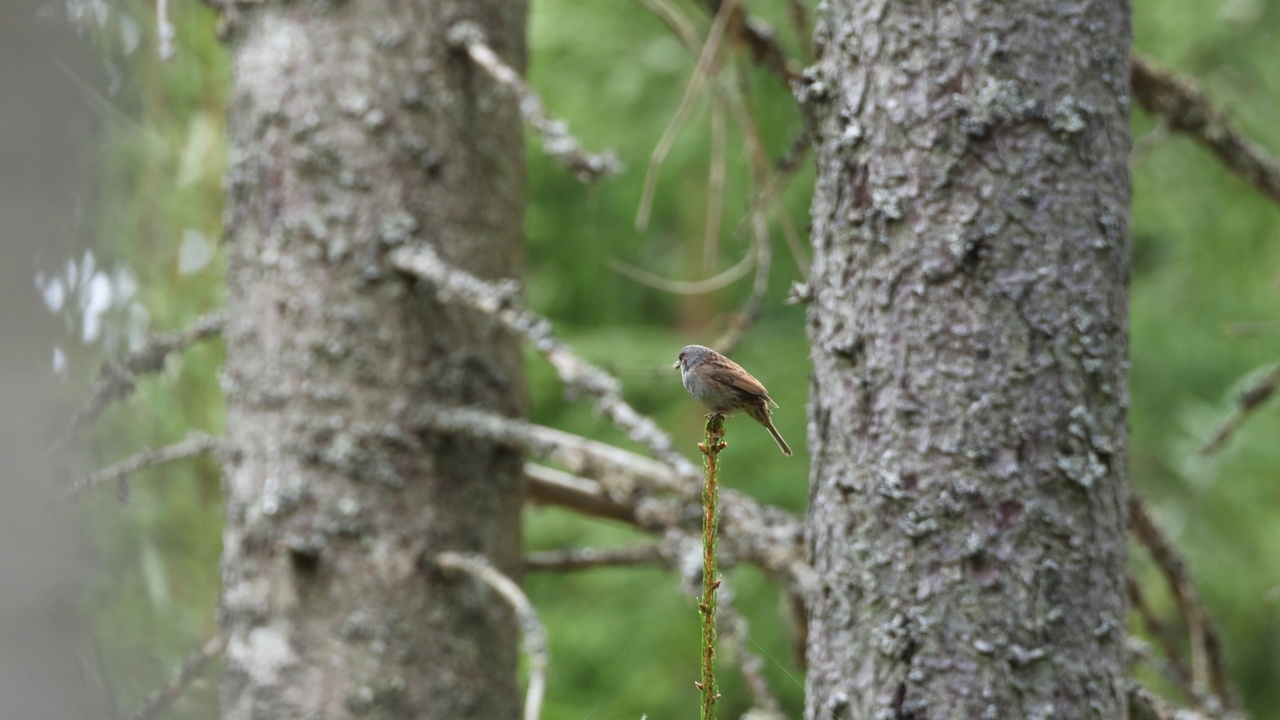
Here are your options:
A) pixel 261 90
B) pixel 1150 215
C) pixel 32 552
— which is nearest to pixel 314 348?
pixel 261 90

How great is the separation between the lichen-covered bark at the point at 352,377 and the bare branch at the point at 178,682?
86mm

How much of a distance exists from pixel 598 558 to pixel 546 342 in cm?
87

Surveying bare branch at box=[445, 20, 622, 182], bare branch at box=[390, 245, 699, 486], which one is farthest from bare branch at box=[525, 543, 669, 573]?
bare branch at box=[445, 20, 622, 182]

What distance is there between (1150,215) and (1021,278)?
4548 mm

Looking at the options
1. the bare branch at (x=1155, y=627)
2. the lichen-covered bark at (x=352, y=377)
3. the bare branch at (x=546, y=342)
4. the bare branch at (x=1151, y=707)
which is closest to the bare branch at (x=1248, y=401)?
the bare branch at (x=1155, y=627)

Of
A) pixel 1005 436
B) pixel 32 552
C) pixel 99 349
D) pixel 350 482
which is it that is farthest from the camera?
pixel 350 482

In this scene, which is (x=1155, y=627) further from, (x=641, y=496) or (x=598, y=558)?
(x=598, y=558)

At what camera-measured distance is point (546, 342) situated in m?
2.03

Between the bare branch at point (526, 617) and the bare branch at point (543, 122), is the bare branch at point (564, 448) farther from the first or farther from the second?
the bare branch at point (543, 122)

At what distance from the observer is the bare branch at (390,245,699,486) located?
1.81 metres

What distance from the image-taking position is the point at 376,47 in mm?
2391

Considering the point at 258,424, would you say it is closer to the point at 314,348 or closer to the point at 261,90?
the point at 314,348

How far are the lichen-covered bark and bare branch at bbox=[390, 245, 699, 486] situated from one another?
11cm

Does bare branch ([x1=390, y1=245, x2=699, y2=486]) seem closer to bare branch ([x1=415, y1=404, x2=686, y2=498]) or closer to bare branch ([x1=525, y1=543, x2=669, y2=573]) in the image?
bare branch ([x1=415, y1=404, x2=686, y2=498])
